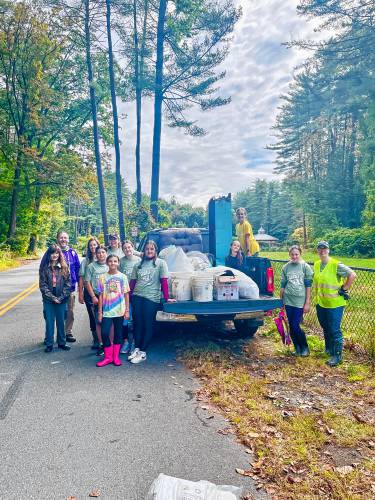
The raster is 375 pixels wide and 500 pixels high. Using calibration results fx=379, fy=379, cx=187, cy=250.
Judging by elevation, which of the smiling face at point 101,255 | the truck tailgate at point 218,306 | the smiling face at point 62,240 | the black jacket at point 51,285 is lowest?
the truck tailgate at point 218,306

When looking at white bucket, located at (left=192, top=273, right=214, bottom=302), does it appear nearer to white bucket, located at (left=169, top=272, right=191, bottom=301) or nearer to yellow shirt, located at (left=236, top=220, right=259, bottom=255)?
white bucket, located at (left=169, top=272, right=191, bottom=301)

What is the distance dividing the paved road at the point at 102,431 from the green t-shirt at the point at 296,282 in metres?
1.94

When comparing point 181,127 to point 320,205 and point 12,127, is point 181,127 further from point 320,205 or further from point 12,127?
point 320,205

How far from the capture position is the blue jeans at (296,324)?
573cm

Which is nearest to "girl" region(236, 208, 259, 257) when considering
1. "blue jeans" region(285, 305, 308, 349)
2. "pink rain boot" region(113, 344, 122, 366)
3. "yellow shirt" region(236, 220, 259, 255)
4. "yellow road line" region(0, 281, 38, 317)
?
"yellow shirt" region(236, 220, 259, 255)

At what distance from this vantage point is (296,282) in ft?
18.7

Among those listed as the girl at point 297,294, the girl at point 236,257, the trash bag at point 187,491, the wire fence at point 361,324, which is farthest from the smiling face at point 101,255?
the trash bag at point 187,491

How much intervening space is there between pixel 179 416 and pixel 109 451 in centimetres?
88

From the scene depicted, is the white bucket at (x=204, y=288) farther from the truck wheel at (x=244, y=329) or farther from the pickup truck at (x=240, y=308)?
the truck wheel at (x=244, y=329)

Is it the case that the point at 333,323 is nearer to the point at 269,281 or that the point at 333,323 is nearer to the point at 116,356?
the point at 269,281

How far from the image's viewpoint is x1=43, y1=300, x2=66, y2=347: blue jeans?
6.17 meters

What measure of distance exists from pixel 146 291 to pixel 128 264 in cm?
77

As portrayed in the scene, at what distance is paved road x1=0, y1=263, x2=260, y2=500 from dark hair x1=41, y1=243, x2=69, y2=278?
140 cm

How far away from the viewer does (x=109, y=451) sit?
3.18m
